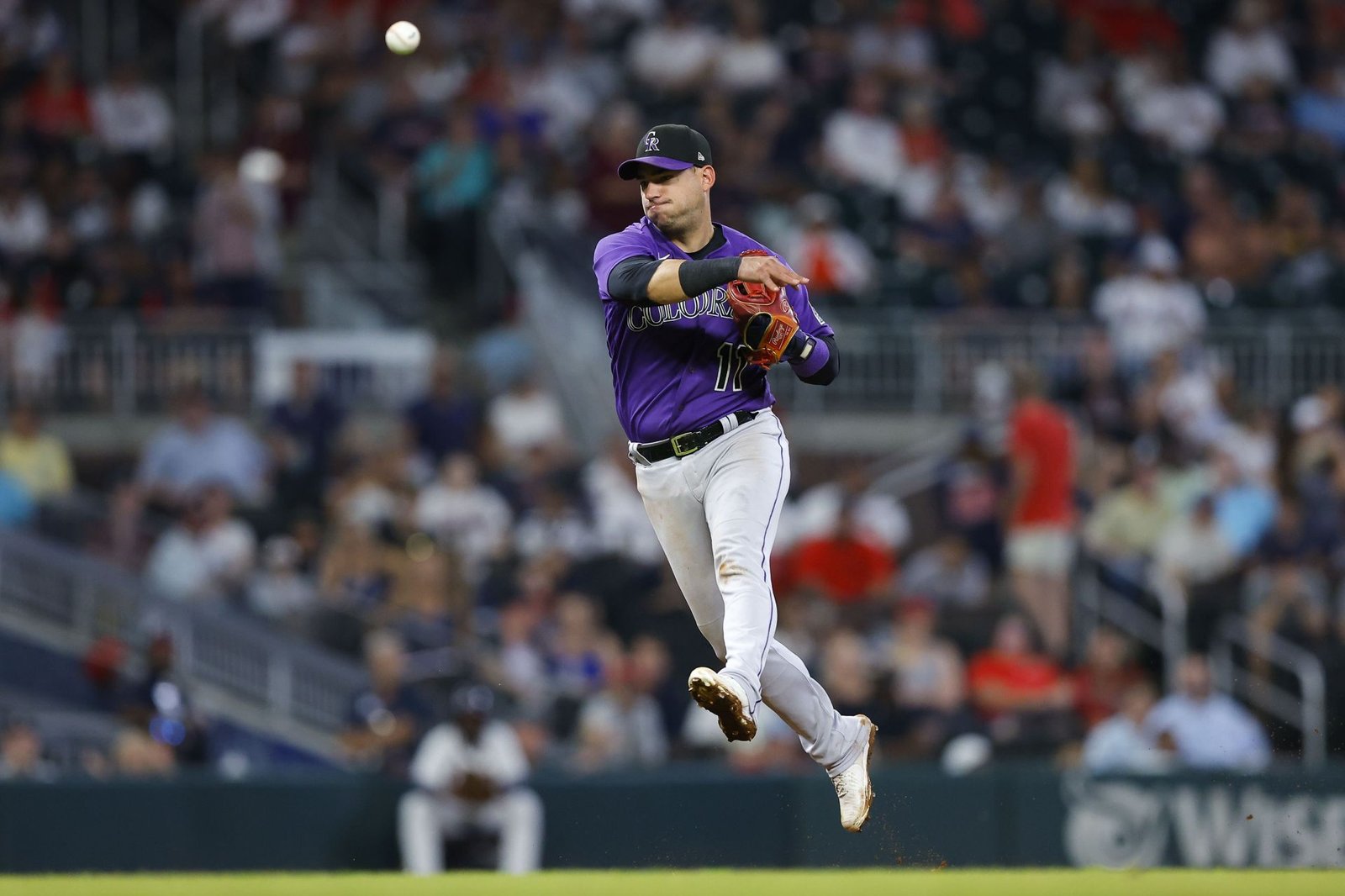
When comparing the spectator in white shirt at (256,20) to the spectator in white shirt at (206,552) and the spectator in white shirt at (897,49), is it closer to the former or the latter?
the spectator in white shirt at (897,49)

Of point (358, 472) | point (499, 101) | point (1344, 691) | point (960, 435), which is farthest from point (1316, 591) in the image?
point (499, 101)

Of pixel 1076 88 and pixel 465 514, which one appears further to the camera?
pixel 1076 88

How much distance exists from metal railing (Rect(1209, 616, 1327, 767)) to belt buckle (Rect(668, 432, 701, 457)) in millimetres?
7015

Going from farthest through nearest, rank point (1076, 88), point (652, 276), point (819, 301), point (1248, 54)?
point (1248, 54) < point (1076, 88) < point (819, 301) < point (652, 276)

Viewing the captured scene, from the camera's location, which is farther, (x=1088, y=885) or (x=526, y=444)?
(x=526, y=444)

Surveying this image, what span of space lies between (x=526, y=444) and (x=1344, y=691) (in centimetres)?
558

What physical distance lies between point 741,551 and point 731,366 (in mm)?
661

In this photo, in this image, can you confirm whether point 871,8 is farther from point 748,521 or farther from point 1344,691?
point 748,521

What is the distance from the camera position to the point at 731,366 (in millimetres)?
7430

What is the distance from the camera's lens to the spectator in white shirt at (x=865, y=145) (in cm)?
1728

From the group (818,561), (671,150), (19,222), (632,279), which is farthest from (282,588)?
(632,279)

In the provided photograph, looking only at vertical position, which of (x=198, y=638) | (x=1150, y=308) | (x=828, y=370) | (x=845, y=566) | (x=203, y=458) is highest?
(x=1150, y=308)

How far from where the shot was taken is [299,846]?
11742 mm

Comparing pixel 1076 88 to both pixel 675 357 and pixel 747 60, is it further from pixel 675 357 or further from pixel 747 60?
pixel 675 357
